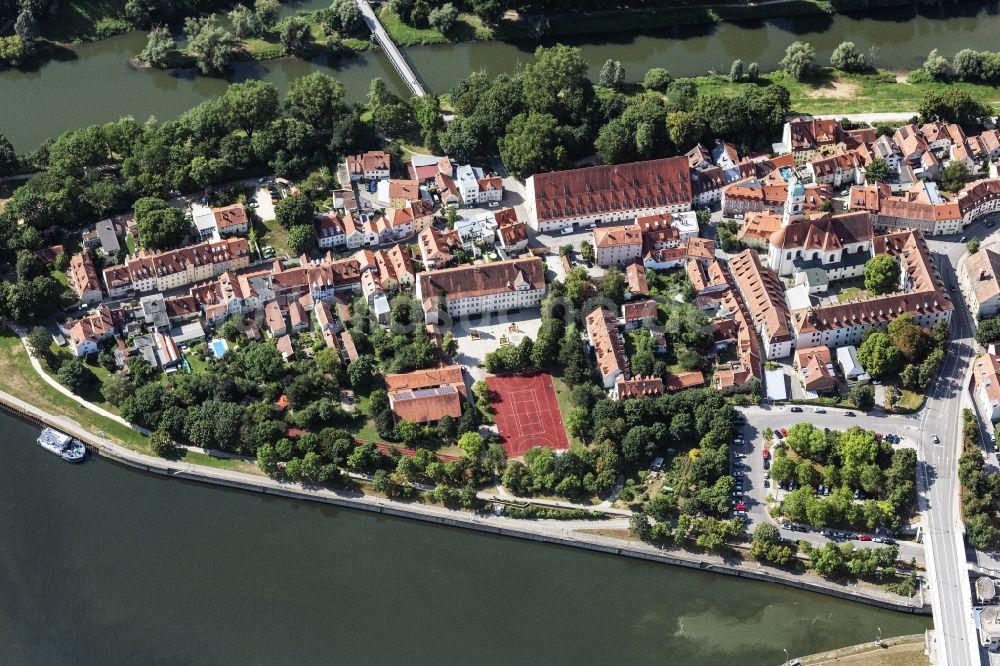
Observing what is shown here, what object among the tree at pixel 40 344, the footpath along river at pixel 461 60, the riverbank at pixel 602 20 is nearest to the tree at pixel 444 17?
the riverbank at pixel 602 20

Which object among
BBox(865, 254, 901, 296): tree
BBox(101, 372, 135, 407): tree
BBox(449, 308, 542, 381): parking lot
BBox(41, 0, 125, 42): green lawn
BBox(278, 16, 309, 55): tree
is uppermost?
BBox(41, 0, 125, 42): green lawn

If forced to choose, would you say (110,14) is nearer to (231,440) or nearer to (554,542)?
(231,440)

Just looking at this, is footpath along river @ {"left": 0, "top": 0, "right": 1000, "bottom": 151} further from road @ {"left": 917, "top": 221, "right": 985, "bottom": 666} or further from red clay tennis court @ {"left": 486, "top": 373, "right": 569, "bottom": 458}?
red clay tennis court @ {"left": 486, "top": 373, "right": 569, "bottom": 458}

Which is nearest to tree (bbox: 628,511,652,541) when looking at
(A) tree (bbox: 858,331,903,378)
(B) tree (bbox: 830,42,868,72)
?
(A) tree (bbox: 858,331,903,378)

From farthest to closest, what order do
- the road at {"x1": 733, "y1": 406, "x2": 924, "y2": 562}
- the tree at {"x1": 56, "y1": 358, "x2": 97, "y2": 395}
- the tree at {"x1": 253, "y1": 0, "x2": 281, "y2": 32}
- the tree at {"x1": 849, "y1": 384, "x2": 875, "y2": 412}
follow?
the tree at {"x1": 253, "y1": 0, "x2": 281, "y2": 32} < the tree at {"x1": 56, "y1": 358, "x2": 97, "y2": 395} < the tree at {"x1": 849, "y1": 384, "x2": 875, "y2": 412} < the road at {"x1": 733, "y1": 406, "x2": 924, "y2": 562}

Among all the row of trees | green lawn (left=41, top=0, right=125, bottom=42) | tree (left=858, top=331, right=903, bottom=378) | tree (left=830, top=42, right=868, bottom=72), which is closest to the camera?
the row of trees

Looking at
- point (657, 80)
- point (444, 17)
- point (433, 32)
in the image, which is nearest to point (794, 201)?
point (657, 80)

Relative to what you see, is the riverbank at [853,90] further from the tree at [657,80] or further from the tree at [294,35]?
the tree at [294,35]
